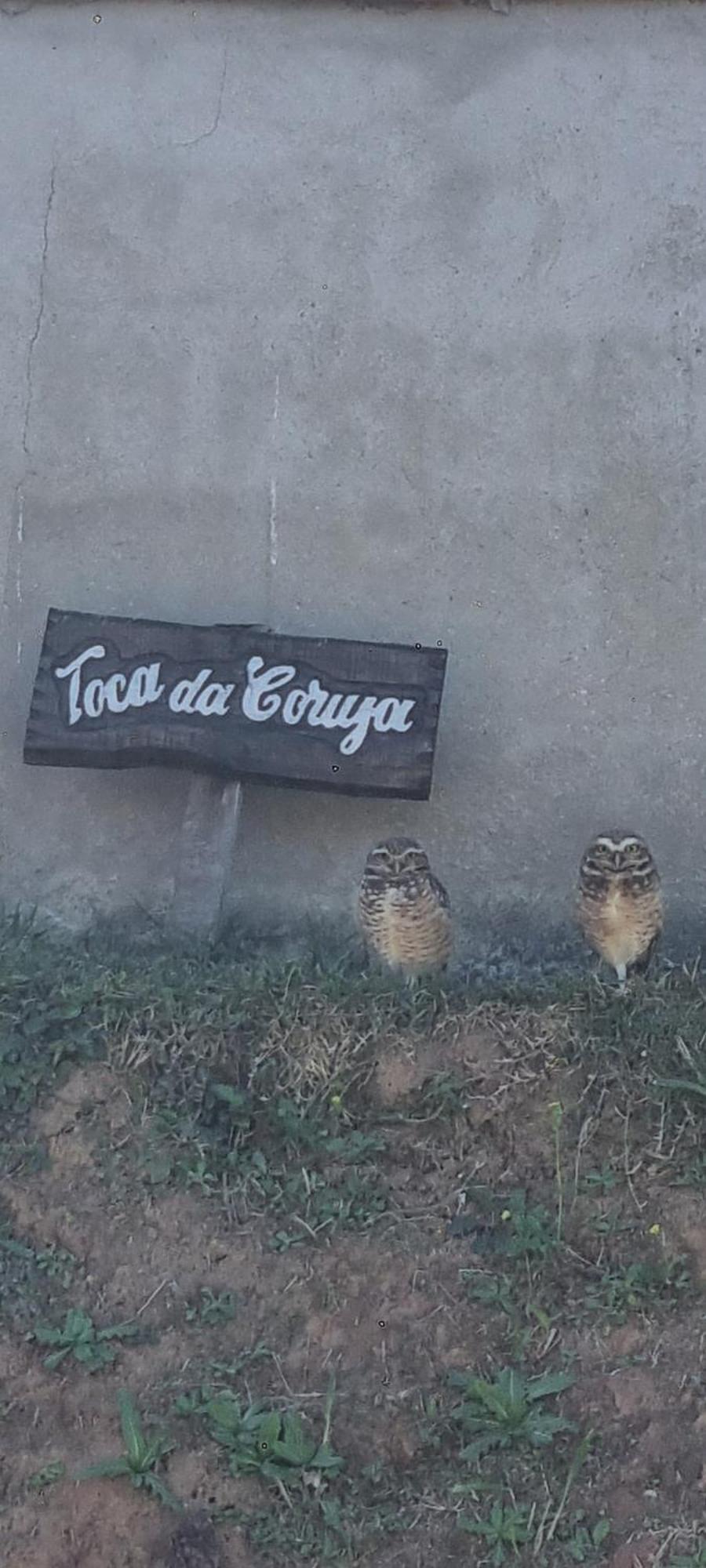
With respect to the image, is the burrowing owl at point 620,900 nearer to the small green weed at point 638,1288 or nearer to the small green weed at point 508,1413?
the small green weed at point 638,1288

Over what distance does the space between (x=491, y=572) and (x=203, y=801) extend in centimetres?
127

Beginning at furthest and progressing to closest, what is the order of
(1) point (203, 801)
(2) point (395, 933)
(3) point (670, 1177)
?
1. (1) point (203, 801)
2. (2) point (395, 933)
3. (3) point (670, 1177)

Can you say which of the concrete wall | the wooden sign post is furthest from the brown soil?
the concrete wall

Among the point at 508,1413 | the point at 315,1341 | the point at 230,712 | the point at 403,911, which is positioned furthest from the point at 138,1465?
the point at 230,712

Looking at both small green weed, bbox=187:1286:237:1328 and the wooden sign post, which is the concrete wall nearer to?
the wooden sign post

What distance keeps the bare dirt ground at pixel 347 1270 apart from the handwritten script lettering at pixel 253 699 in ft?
2.92

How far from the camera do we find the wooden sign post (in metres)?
6.81

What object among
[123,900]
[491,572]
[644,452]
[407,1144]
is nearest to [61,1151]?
[407,1144]

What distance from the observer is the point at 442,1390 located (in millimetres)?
5258

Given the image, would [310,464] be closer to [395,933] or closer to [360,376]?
[360,376]

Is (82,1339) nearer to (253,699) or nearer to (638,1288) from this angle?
(638,1288)

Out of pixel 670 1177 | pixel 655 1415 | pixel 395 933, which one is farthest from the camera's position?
pixel 395 933

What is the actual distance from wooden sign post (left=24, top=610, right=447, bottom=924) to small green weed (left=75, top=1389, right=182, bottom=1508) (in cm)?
220

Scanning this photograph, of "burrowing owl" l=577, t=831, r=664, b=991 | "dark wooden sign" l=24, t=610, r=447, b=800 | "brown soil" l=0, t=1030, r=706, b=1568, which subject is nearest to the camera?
"brown soil" l=0, t=1030, r=706, b=1568
